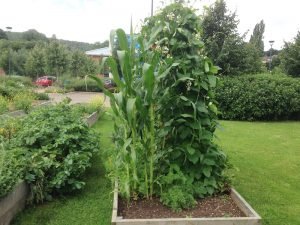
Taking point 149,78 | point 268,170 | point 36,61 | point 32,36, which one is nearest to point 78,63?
point 36,61

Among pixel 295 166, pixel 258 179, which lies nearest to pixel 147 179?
pixel 258 179

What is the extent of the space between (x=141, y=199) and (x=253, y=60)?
532 inches

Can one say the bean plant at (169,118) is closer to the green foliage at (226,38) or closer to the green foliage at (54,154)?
the green foliage at (54,154)

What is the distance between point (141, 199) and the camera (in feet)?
11.7

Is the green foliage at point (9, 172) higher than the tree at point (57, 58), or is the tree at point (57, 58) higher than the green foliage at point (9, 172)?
the tree at point (57, 58)

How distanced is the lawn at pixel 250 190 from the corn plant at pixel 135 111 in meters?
0.58

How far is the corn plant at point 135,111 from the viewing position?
310cm

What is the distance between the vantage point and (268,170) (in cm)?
551

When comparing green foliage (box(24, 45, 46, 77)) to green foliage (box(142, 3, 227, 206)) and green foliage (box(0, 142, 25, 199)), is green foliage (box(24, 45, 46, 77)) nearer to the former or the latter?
green foliage (box(0, 142, 25, 199))

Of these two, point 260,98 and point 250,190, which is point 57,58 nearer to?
point 260,98

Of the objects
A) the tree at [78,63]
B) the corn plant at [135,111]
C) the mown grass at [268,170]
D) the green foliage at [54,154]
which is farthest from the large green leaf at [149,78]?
the tree at [78,63]

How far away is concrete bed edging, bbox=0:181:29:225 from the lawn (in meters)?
0.10

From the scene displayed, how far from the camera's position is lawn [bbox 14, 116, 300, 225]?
11.9ft

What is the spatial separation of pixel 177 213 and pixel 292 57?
14.4 meters
